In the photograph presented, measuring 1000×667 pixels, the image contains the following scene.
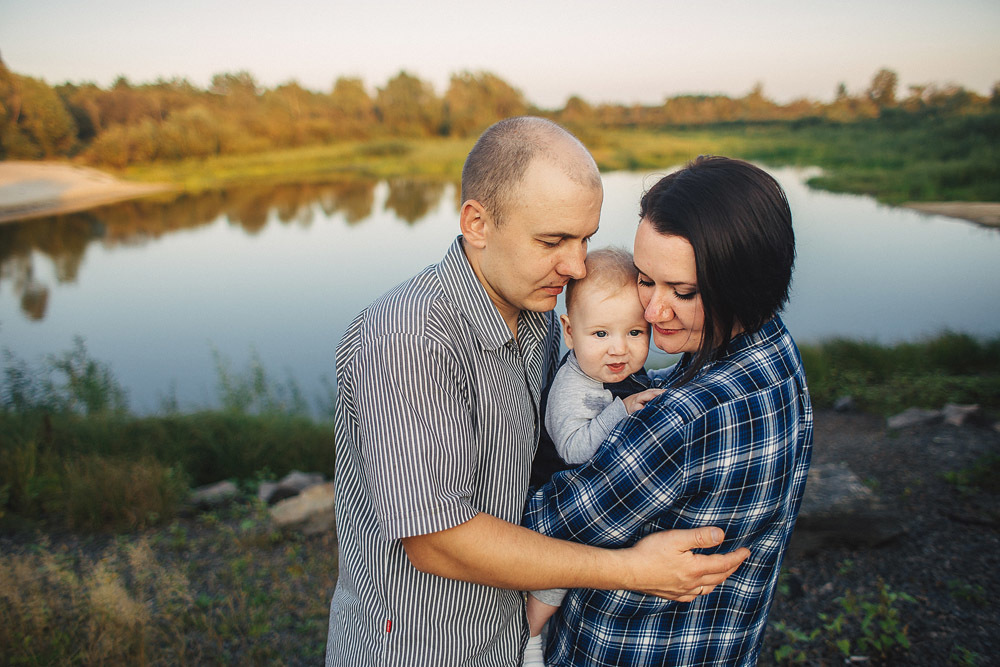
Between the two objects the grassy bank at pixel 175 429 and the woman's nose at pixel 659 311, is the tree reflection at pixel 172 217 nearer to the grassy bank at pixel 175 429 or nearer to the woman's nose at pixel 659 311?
the grassy bank at pixel 175 429

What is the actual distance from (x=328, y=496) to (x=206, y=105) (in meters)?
27.4

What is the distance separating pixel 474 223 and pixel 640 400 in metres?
0.68

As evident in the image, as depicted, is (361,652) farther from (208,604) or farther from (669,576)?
(208,604)

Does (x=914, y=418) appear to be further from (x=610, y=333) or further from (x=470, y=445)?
(x=470, y=445)

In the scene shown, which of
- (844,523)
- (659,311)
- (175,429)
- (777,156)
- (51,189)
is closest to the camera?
(659,311)

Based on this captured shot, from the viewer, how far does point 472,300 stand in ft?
4.94

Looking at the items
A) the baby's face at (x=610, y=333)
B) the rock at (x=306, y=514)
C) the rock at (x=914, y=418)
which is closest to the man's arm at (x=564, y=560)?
the baby's face at (x=610, y=333)

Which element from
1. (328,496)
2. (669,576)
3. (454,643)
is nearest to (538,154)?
(669,576)

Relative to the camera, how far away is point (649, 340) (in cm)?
198

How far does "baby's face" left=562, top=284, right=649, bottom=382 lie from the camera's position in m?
1.87

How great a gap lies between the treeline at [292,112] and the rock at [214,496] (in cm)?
1702

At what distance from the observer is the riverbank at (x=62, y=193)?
18.9 metres

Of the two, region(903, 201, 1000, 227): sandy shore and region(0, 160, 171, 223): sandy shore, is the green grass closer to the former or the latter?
region(0, 160, 171, 223): sandy shore

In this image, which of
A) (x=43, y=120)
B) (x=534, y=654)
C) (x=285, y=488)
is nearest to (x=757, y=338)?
(x=534, y=654)
